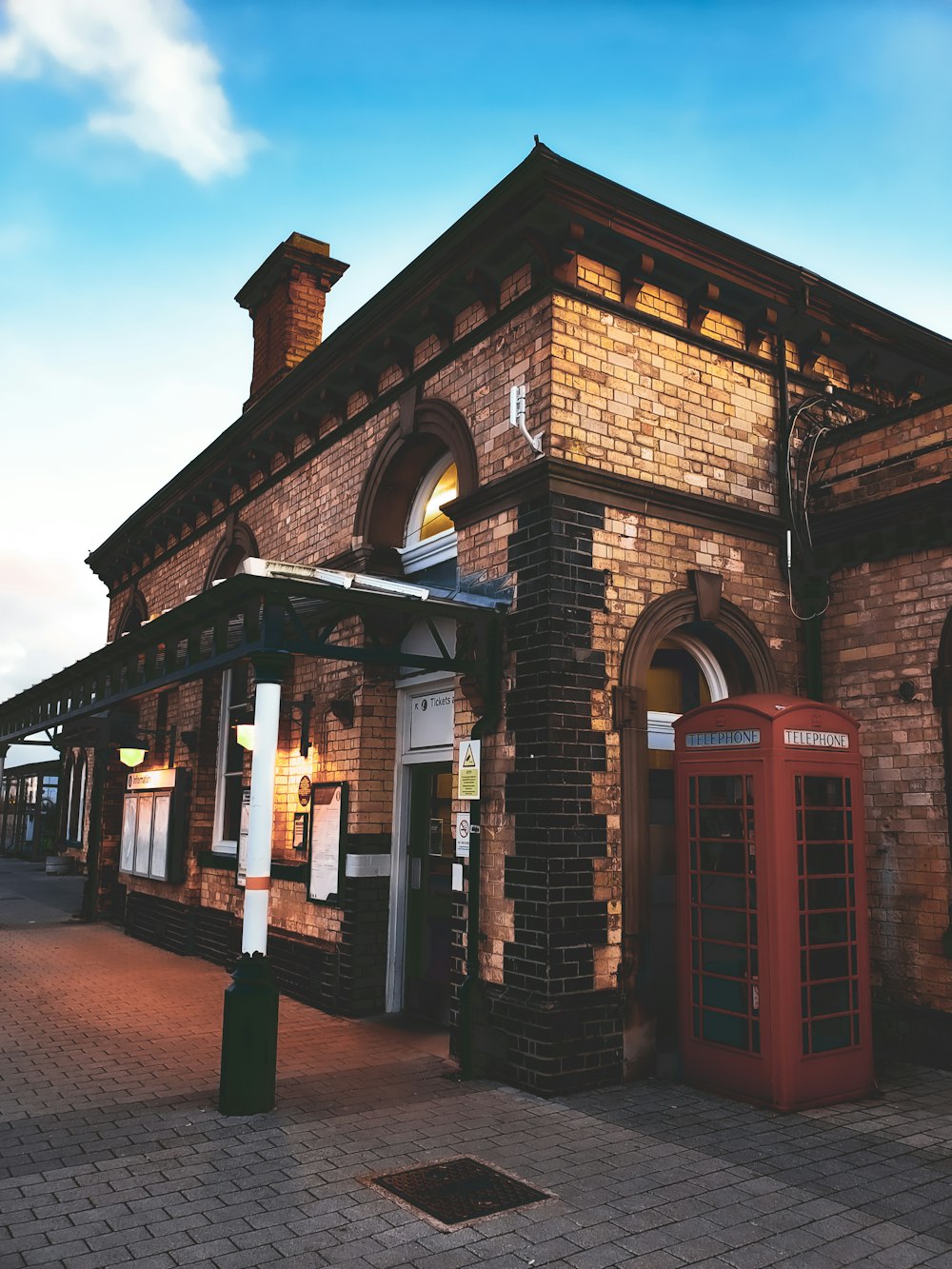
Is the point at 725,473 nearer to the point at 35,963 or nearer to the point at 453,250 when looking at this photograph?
the point at 453,250

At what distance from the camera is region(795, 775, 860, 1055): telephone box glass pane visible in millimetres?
5988

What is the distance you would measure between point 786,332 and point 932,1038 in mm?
5948

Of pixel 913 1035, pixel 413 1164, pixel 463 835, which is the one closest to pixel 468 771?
pixel 463 835

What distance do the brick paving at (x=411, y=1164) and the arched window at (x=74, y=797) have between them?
18.9 m

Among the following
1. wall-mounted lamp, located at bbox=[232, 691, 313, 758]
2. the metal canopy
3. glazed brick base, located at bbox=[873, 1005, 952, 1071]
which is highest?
the metal canopy

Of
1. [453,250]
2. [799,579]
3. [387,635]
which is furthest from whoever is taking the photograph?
[387,635]

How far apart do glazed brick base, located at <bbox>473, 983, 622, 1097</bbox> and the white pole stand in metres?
1.76

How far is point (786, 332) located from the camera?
8.52 m

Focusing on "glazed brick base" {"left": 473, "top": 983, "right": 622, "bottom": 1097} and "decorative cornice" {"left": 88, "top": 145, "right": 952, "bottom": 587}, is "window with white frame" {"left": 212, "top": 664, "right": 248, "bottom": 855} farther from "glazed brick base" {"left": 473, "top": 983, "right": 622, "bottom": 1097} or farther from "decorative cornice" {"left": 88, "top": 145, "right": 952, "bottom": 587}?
"glazed brick base" {"left": 473, "top": 983, "right": 622, "bottom": 1097}

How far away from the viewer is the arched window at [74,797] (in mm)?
25172

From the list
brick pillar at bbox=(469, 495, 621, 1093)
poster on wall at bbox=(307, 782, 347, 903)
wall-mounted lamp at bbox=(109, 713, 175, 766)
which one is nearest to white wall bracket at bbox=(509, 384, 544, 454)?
brick pillar at bbox=(469, 495, 621, 1093)

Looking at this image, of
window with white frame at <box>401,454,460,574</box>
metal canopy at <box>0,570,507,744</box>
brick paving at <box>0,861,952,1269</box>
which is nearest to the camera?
brick paving at <box>0,861,952,1269</box>

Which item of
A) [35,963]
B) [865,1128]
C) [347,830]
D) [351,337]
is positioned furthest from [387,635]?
[35,963]

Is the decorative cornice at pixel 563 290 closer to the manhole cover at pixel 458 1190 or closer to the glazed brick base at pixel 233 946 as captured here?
the glazed brick base at pixel 233 946
